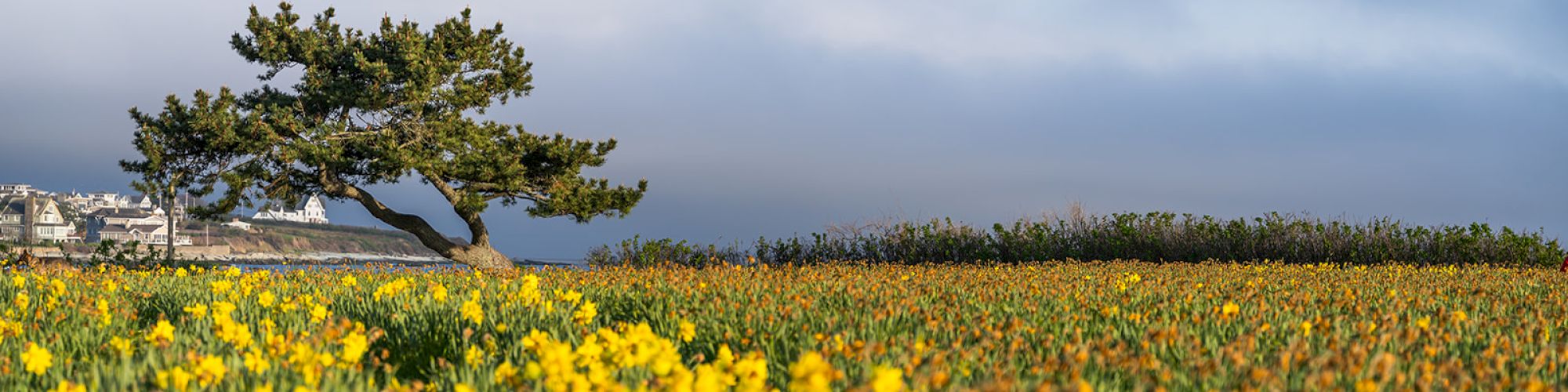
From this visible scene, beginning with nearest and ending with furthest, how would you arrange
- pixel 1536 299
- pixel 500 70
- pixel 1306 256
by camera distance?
pixel 1536 299 < pixel 1306 256 < pixel 500 70

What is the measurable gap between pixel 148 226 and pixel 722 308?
288ft

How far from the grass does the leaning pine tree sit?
8197 millimetres

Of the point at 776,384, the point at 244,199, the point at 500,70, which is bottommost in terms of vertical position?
the point at 776,384

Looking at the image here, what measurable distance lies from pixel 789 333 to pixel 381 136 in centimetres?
1303

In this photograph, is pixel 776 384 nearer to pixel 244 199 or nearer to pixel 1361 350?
pixel 1361 350

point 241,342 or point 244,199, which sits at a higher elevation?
point 244,199

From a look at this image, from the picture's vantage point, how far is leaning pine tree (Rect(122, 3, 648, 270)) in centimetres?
1602

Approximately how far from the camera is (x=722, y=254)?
17.3 metres

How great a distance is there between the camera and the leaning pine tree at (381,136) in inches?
631

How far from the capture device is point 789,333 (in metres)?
4.68

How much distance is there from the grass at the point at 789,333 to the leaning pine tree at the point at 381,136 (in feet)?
26.9

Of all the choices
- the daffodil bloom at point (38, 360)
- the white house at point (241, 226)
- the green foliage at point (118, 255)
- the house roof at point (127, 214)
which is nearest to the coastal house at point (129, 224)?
the house roof at point (127, 214)

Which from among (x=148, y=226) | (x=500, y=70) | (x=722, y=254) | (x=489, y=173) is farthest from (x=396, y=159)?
(x=148, y=226)

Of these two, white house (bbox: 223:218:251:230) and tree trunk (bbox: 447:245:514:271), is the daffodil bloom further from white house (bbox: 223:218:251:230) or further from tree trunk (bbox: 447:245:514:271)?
white house (bbox: 223:218:251:230)
